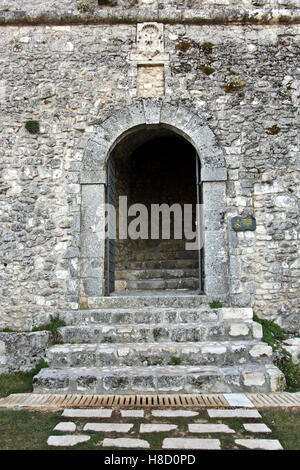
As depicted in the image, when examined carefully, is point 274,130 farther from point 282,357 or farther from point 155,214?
point 155,214

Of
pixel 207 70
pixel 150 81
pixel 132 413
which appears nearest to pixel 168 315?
pixel 132 413

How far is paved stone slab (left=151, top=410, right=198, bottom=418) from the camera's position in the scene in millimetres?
3023

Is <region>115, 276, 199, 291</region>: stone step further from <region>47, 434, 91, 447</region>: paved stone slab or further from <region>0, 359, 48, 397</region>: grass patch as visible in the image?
<region>47, 434, 91, 447</region>: paved stone slab

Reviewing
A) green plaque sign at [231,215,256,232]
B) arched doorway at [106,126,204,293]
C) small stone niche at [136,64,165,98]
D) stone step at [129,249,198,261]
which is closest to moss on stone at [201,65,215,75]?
small stone niche at [136,64,165,98]

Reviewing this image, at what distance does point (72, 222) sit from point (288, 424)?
352cm

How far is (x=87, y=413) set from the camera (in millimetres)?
3111

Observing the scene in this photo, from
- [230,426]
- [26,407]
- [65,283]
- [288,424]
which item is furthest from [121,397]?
[65,283]

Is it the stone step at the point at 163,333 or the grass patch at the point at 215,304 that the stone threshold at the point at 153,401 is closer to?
the stone step at the point at 163,333

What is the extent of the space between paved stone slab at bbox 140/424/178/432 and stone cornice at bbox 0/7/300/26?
5.28 m

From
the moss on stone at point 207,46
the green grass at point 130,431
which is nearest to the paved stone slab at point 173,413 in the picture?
the green grass at point 130,431

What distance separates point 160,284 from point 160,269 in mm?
788
